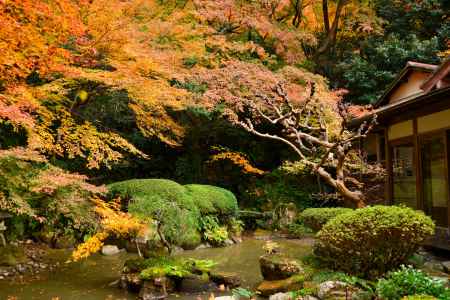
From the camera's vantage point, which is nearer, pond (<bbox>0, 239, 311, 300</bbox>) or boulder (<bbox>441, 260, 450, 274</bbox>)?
boulder (<bbox>441, 260, 450, 274</bbox>)

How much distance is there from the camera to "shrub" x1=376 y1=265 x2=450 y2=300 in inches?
187

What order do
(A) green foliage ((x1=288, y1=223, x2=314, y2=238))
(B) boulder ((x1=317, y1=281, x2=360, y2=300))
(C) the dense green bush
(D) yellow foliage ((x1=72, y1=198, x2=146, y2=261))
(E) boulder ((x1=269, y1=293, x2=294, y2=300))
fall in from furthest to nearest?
(A) green foliage ((x1=288, y1=223, x2=314, y2=238))
(C) the dense green bush
(D) yellow foliage ((x1=72, y1=198, x2=146, y2=261))
(E) boulder ((x1=269, y1=293, x2=294, y2=300))
(B) boulder ((x1=317, y1=281, x2=360, y2=300))

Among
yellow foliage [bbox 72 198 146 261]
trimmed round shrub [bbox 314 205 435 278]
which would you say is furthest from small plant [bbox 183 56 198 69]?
trimmed round shrub [bbox 314 205 435 278]

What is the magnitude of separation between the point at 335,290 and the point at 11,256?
7447mm

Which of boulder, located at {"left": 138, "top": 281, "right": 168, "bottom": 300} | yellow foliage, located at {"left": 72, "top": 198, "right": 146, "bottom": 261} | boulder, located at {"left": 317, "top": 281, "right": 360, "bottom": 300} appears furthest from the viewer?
yellow foliage, located at {"left": 72, "top": 198, "right": 146, "bottom": 261}

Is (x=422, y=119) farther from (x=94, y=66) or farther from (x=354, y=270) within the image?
(x=94, y=66)

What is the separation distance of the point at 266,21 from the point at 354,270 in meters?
10.7

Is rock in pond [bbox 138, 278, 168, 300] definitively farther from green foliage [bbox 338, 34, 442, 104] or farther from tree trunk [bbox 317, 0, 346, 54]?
tree trunk [bbox 317, 0, 346, 54]

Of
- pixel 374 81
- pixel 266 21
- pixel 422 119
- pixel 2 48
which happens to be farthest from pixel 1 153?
pixel 374 81

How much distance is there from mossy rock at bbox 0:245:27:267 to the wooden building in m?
8.87

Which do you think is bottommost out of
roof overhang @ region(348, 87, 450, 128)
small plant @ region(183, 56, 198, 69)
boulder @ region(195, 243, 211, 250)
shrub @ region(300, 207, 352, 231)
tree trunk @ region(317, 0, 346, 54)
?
boulder @ region(195, 243, 211, 250)

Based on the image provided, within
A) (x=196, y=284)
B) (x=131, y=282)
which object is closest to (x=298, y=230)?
(x=196, y=284)

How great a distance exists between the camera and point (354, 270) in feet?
23.4

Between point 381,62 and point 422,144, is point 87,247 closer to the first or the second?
point 422,144
